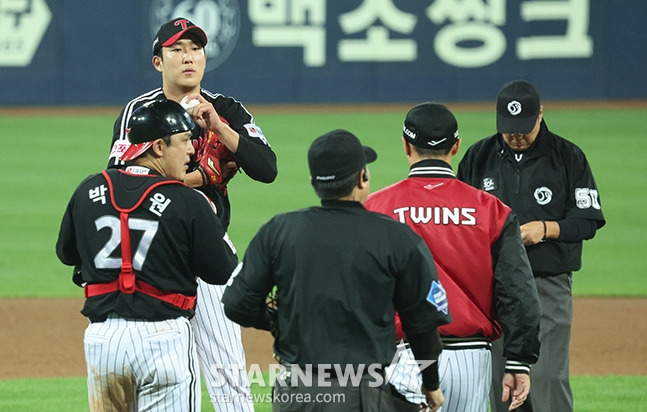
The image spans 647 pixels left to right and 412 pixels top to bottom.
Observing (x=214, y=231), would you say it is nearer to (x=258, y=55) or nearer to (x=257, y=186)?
(x=257, y=186)

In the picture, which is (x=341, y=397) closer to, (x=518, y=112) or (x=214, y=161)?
(x=214, y=161)

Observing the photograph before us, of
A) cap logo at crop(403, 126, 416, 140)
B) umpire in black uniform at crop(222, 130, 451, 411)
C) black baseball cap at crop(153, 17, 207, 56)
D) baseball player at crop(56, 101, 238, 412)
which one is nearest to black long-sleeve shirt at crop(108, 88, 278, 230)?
black baseball cap at crop(153, 17, 207, 56)

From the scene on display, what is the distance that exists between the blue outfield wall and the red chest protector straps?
1707 centimetres

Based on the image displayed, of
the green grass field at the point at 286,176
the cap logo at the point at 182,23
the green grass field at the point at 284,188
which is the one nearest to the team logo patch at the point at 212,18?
the green grass field at the point at 284,188

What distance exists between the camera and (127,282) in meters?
3.77

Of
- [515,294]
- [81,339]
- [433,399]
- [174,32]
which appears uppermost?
[174,32]

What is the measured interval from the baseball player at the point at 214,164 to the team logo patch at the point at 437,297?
4.99 ft

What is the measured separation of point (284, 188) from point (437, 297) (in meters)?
11.1

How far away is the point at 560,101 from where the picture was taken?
21.4 metres

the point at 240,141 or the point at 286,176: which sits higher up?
the point at 240,141

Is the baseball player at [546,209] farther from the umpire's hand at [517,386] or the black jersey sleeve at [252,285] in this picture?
the black jersey sleeve at [252,285]

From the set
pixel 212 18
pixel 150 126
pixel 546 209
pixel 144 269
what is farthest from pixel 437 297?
pixel 212 18

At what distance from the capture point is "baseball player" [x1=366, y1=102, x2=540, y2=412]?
385 cm

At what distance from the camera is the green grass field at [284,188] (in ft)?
22.9
